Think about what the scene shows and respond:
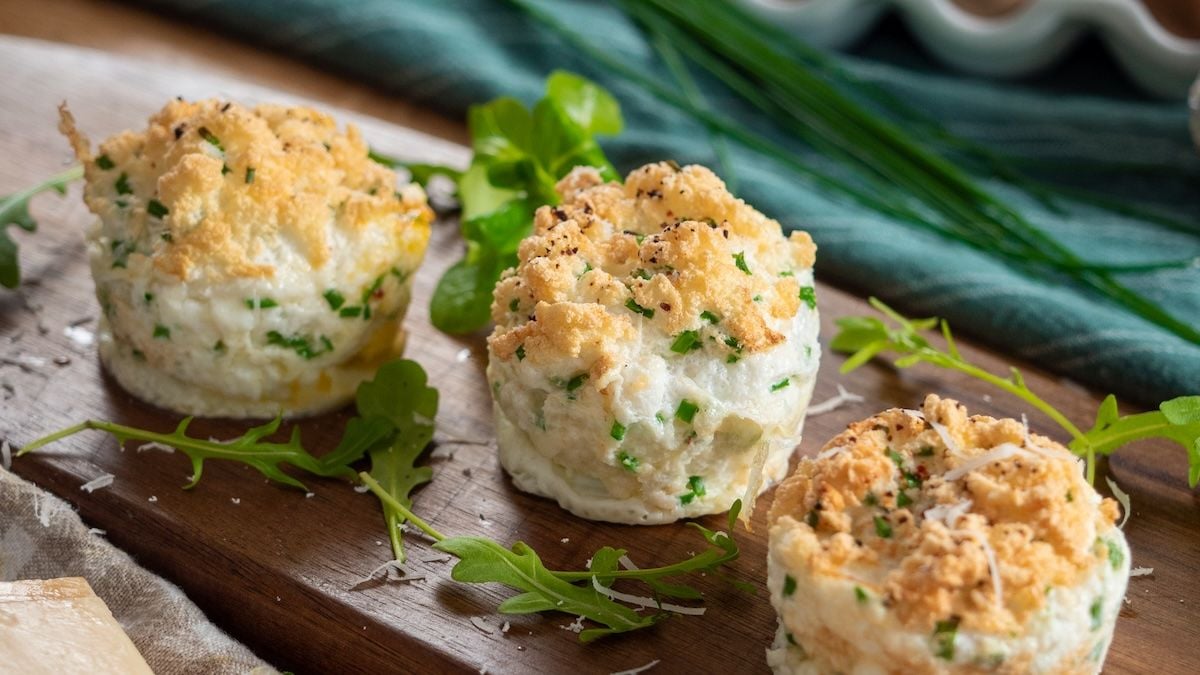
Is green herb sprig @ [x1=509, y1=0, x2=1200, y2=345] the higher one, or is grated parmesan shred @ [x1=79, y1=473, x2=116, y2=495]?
green herb sprig @ [x1=509, y1=0, x2=1200, y2=345]

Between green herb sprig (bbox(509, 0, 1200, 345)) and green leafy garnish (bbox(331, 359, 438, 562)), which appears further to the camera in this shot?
green herb sprig (bbox(509, 0, 1200, 345))

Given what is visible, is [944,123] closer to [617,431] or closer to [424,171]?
[424,171]

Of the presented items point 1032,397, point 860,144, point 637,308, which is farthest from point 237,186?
point 860,144

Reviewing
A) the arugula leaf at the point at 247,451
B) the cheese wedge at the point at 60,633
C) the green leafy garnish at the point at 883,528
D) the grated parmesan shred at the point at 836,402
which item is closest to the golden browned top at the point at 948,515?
the green leafy garnish at the point at 883,528

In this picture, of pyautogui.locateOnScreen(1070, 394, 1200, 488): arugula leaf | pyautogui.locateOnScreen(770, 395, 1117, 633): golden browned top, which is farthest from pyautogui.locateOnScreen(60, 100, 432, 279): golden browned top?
pyautogui.locateOnScreen(1070, 394, 1200, 488): arugula leaf

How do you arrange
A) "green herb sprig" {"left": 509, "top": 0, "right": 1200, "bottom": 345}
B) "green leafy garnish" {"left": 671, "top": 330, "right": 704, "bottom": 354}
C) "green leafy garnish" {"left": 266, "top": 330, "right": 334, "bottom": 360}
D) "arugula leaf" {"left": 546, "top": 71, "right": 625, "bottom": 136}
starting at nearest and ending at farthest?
"green leafy garnish" {"left": 671, "top": 330, "right": 704, "bottom": 354} → "green leafy garnish" {"left": 266, "top": 330, "right": 334, "bottom": 360} → "green herb sprig" {"left": 509, "top": 0, "right": 1200, "bottom": 345} → "arugula leaf" {"left": 546, "top": 71, "right": 625, "bottom": 136}

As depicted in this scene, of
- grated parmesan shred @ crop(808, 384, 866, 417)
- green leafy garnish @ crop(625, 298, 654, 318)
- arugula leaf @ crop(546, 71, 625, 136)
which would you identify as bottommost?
grated parmesan shred @ crop(808, 384, 866, 417)

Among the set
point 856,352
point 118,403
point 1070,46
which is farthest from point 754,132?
point 118,403

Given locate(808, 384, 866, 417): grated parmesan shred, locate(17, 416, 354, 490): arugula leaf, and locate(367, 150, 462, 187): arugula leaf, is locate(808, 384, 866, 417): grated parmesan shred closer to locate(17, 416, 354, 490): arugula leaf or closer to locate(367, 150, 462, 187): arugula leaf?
locate(17, 416, 354, 490): arugula leaf
